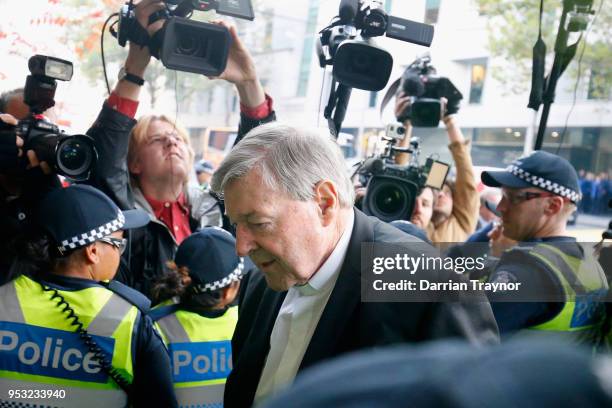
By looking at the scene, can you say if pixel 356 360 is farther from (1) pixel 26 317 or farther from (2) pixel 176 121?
(2) pixel 176 121

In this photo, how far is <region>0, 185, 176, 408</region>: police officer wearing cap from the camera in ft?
6.29

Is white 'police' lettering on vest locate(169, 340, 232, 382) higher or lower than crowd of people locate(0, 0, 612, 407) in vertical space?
lower

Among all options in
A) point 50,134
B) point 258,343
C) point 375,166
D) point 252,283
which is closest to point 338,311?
point 258,343

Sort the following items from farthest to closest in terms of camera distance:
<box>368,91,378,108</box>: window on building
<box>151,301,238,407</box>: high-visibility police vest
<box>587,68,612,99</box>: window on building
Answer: <box>368,91,378,108</box>: window on building
<box>587,68,612,99</box>: window on building
<box>151,301,238,407</box>: high-visibility police vest

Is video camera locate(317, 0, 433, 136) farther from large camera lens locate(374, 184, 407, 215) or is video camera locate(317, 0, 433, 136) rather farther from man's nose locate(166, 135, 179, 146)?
man's nose locate(166, 135, 179, 146)

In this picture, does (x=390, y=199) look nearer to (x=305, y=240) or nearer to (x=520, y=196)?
(x=520, y=196)

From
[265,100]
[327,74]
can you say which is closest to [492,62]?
[327,74]

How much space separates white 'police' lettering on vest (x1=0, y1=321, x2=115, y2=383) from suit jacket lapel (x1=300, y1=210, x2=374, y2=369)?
0.81 metres

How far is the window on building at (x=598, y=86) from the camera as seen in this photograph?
3074 mm

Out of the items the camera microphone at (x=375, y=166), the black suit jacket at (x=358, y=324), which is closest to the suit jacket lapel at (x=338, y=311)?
the black suit jacket at (x=358, y=324)

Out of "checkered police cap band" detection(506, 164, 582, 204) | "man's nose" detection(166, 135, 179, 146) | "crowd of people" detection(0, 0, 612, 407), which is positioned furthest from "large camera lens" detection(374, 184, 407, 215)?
"man's nose" detection(166, 135, 179, 146)

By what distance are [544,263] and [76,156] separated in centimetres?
149

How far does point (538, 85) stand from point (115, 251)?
161cm

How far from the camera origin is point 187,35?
2.20 metres
